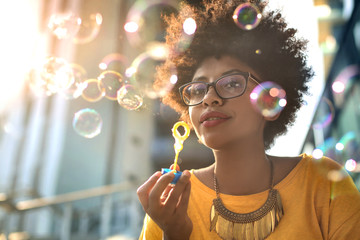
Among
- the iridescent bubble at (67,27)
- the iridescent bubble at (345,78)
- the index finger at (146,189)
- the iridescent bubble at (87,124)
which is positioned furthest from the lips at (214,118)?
the iridescent bubble at (67,27)

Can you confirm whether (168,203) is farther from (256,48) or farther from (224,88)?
(256,48)

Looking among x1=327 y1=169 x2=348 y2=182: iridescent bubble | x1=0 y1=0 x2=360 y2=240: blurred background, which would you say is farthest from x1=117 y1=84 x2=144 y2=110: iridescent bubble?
x1=327 y1=169 x2=348 y2=182: iridescent bubble

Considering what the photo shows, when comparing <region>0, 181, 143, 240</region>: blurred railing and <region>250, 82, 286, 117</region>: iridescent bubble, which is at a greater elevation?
<region>250, 82, 286, 117</region>: iridescent bubble

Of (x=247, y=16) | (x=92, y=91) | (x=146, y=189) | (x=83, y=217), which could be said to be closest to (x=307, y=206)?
(x=146, y=189)

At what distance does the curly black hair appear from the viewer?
3.43 feet

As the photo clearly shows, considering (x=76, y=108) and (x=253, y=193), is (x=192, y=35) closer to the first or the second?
(x=253, y=193)

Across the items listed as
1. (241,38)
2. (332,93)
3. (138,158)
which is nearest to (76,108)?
(138,158)

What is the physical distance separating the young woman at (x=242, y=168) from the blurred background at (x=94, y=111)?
0.10 meters

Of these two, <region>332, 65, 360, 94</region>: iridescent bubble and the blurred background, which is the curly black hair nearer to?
the blurred background

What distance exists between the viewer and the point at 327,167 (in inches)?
34.2

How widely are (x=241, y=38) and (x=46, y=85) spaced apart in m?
1.46

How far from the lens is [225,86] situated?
89 cm

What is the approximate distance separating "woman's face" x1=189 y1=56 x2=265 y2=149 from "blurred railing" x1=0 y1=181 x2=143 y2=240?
7.43 ft

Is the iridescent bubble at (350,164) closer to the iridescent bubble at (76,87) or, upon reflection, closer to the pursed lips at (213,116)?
the pursed lips at (213,116)
